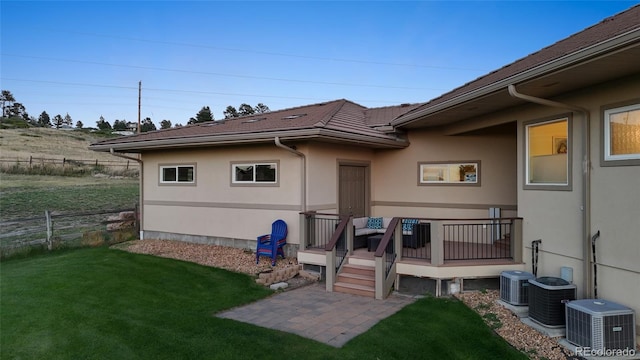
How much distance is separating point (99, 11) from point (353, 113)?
31.1 ft

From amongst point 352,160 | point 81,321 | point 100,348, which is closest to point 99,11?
point 352,160

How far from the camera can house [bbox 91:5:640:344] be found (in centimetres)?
463

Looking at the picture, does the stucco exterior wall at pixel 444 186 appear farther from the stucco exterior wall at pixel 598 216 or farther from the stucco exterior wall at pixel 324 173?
the stucco exterior wall at pixel 598 216

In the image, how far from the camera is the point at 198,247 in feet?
32.4

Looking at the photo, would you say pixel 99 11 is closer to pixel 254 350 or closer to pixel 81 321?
pixel 81 321

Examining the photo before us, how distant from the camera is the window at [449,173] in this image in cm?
889

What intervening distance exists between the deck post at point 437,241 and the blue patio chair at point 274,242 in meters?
3.56

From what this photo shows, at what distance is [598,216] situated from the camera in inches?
194

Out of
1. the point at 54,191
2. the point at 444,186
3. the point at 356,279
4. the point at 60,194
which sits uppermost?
the point at 444,186

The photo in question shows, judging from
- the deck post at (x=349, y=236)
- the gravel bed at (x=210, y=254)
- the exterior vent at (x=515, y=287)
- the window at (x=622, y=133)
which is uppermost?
the window at (x=622, y=133)

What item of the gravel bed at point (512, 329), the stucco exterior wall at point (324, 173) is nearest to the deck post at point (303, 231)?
the stucco exterior wall at point (324, 173)

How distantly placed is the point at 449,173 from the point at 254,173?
4.95m

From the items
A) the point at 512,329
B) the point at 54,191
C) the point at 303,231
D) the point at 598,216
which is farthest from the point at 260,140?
the point at 54,191

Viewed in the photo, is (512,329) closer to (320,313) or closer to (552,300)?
(552,300)
